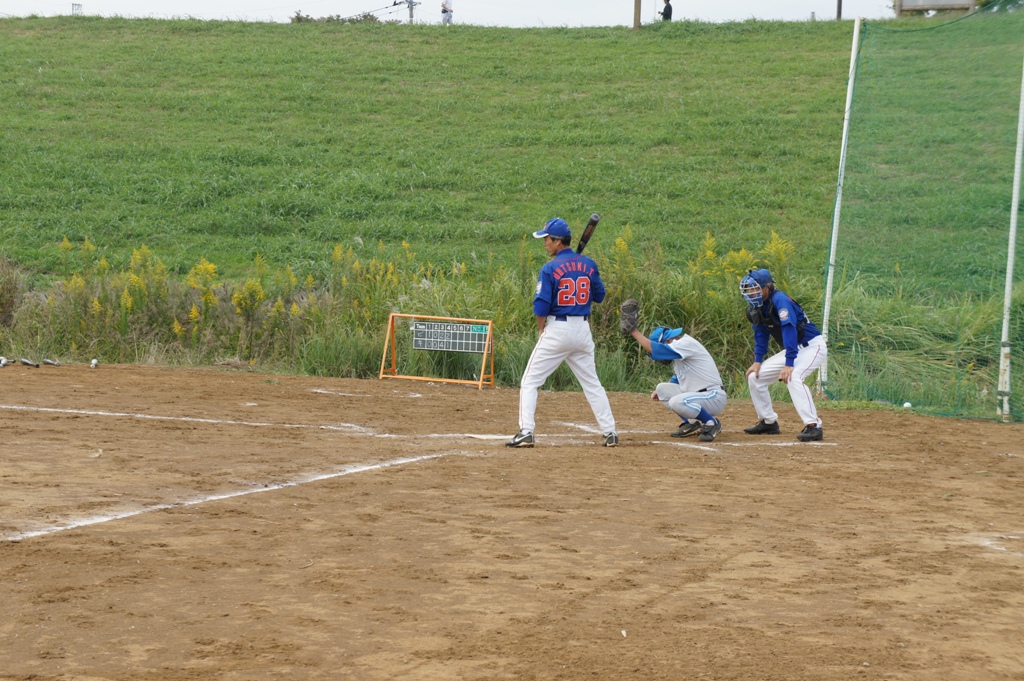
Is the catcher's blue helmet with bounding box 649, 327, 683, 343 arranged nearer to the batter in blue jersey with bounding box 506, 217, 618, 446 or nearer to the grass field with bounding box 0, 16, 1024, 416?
the batter in blue jersey with bounding box 506, 217, 618, 446

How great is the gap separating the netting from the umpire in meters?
2.93

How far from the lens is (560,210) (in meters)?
24.9

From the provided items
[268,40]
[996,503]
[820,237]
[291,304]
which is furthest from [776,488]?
[268,40]

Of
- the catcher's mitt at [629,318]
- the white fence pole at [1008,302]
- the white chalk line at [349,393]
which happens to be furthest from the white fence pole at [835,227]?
the white chalk line at [349,393]

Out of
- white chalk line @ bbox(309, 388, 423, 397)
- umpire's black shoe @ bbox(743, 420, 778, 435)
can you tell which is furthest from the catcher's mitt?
white chalk line @ bbox(309, 388, 423, 397)

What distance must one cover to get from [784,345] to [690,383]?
0.93m

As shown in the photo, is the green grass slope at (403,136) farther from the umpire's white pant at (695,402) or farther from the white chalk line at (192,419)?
the white chalk line at (192,419)

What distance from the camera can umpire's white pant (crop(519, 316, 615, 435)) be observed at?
953cm

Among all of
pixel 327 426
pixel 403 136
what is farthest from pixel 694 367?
pixel 403 136

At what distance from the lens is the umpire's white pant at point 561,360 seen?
953 centimetres

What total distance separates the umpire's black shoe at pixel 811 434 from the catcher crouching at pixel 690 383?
75cm

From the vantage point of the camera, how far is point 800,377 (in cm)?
1009

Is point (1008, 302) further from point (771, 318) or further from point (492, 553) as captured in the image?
point (492, 553)

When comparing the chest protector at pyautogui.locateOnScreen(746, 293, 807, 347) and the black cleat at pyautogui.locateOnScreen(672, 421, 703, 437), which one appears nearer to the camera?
the chest protector at pyautogui.locateOnScreen(746, 293, 807, 347)
